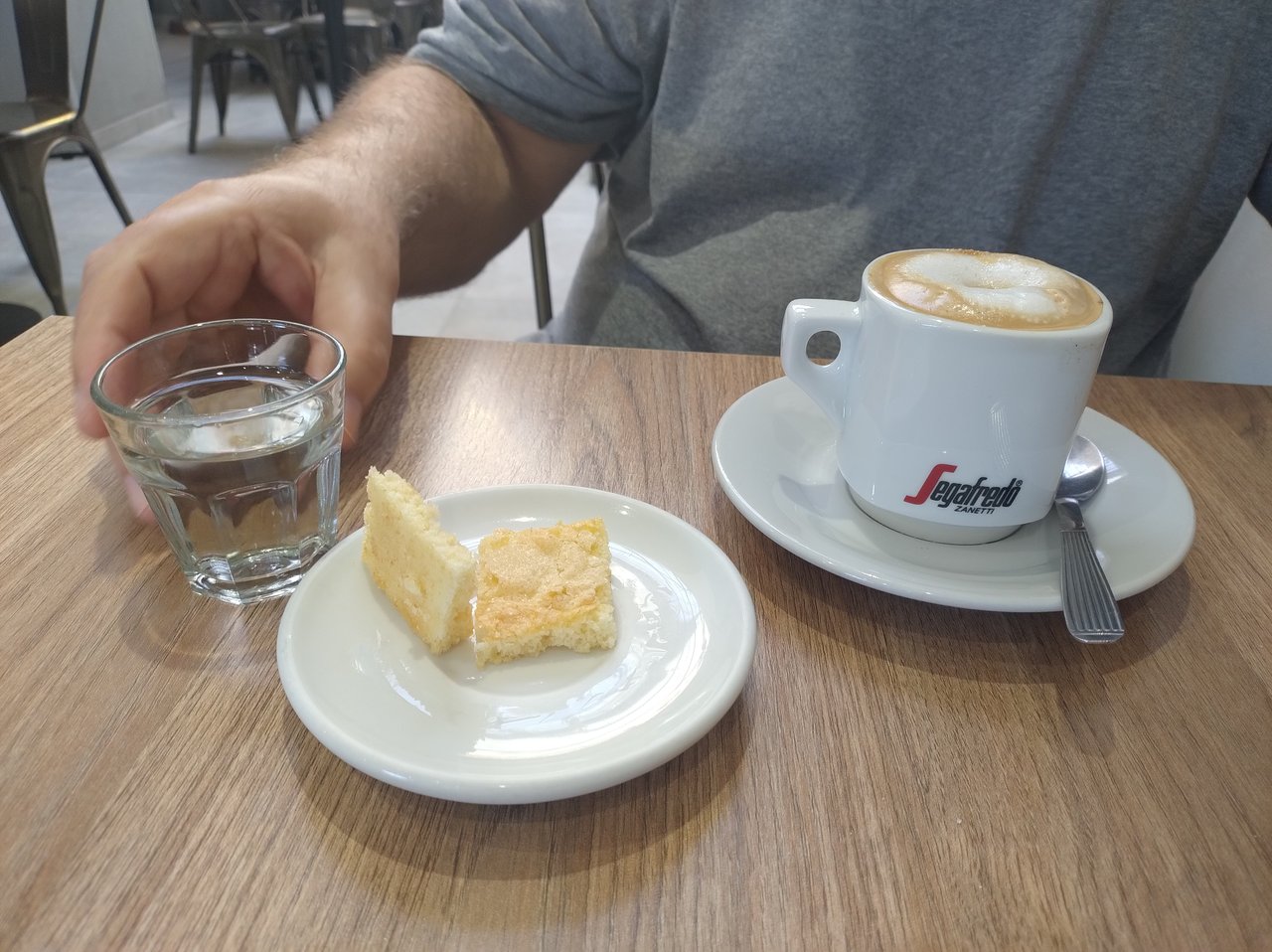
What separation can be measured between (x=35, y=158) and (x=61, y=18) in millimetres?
346

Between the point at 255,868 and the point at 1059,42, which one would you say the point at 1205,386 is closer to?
the point at 1059,42

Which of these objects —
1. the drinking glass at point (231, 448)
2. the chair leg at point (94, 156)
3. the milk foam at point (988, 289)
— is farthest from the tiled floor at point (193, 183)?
the milk foam at point (988, 289)

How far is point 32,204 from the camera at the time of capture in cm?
224

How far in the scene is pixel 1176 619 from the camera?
20.2 inches

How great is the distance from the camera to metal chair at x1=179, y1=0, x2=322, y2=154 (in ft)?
13.8

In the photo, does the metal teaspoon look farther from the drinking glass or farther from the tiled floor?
the tiled floor

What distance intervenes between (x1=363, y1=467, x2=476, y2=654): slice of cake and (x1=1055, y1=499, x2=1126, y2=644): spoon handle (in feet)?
1.04

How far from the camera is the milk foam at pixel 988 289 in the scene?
0.49 m

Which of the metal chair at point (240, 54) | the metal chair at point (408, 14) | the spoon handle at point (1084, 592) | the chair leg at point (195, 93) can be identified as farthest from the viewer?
the metal chair at point (408, 14)

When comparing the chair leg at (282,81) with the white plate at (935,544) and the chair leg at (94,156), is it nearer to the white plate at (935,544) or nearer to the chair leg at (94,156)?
the chair leg at (94,156)

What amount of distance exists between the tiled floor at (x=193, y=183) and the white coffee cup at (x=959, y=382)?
4.65ft

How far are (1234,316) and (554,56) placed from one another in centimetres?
84

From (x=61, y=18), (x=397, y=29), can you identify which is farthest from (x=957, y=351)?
(x=397, y=29)

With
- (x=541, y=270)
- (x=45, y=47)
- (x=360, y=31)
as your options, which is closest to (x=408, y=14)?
(x=360, y=31)
